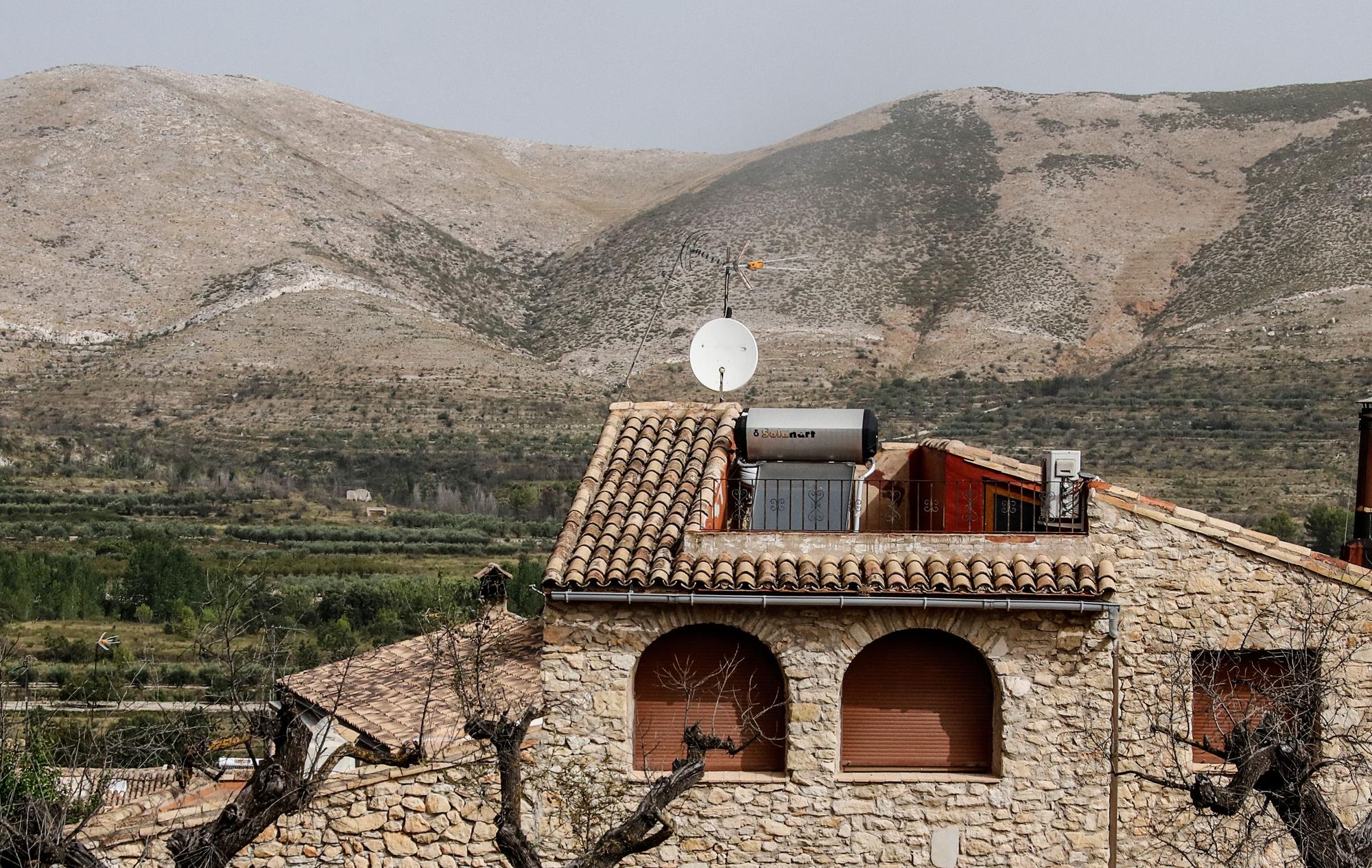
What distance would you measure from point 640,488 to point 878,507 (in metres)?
3.31

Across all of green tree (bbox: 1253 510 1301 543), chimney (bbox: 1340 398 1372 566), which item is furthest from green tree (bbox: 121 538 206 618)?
chimney (bbox: 1340 398 1372 566)

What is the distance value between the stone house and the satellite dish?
323cm

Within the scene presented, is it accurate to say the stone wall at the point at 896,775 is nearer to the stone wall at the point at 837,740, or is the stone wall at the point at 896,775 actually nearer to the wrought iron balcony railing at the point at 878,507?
the stone wall at the point at 837,740

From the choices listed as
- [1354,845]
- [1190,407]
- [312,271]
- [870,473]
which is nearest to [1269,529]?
[1190,407]

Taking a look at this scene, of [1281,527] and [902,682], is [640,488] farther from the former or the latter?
[1281,527]

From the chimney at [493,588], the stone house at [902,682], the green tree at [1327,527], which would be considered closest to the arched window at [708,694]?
the stone house at [902,682]

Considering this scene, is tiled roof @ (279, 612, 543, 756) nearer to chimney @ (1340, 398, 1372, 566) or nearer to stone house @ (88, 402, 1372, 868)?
stone house @ (88, 402, 1372, 868)

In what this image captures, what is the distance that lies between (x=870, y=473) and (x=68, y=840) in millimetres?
8451

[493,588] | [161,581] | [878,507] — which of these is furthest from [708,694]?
[161,581]

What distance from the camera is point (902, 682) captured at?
11633 millimetres

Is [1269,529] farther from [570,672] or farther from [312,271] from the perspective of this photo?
[312,271]

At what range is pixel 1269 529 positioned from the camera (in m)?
32.3

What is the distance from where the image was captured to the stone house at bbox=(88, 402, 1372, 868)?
1101 cm

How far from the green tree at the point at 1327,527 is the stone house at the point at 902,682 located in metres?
21.3
